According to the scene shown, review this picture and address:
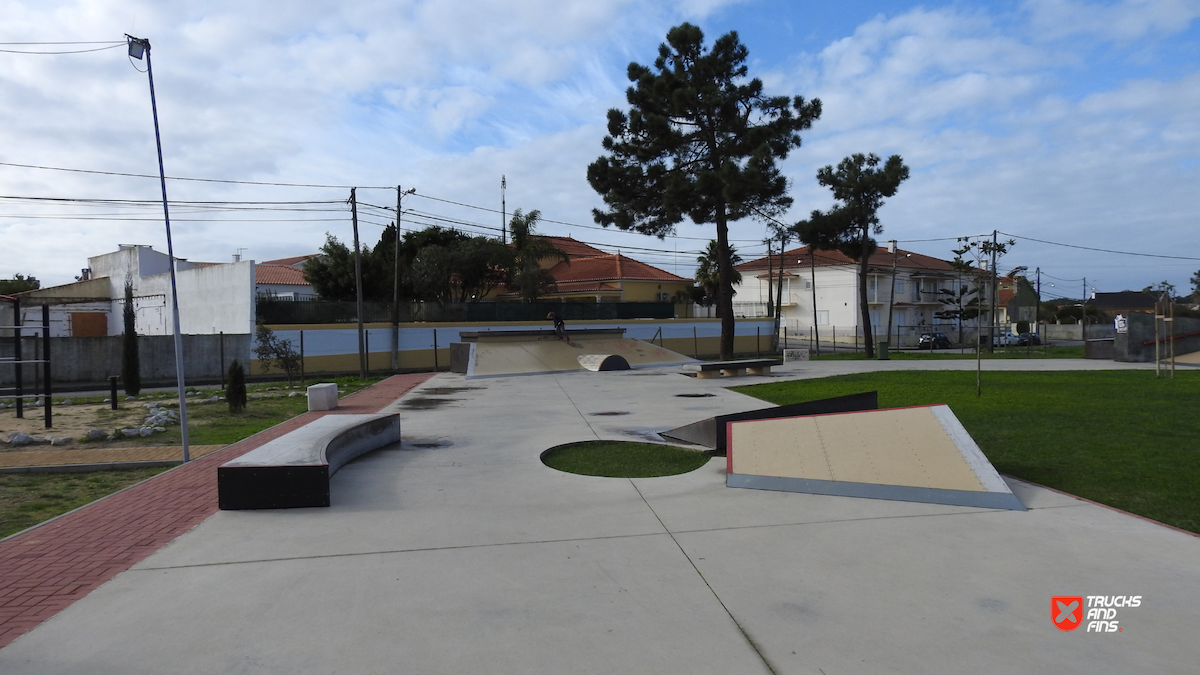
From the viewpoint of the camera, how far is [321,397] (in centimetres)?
1463

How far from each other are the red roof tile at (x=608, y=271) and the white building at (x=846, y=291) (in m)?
9.66

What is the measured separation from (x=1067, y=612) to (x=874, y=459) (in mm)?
3027

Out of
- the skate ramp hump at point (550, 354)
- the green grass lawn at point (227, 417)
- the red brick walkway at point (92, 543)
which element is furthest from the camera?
the skate ramp hump at point (550, 354)

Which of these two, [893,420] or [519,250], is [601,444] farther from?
[519,250]

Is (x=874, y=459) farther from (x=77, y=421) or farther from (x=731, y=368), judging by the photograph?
(x=731, y=368)

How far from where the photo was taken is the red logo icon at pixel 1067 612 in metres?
3.92

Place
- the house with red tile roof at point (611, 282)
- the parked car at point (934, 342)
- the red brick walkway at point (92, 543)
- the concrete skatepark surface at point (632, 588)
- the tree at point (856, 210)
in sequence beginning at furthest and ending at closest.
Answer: the parked car at point (934, 342) < the house with red tile roof at point (611, 282) < the tree at point (856, 210) < the red brick walkway at point (92, 543) < the concrete skatepark surface at point (632, 588)

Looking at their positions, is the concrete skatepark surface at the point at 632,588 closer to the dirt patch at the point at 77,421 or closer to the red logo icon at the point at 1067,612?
the red logo icon at the point at 1067,612

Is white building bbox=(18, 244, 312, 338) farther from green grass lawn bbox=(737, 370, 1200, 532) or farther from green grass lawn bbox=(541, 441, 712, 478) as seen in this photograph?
green grass lawn bbox=(737, 370, 1200, 532)

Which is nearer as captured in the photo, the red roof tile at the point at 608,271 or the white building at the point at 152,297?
the white building at the point at 152,297

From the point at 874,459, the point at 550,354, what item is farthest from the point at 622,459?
the point at 550,354

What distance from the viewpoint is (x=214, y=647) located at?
12.2 feet

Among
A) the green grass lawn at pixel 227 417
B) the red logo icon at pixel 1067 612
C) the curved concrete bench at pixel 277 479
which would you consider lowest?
the red logo icon at pixel 1067 612

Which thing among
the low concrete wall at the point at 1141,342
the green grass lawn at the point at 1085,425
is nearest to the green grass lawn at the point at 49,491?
the green grass lawn at the point at 1085,425
